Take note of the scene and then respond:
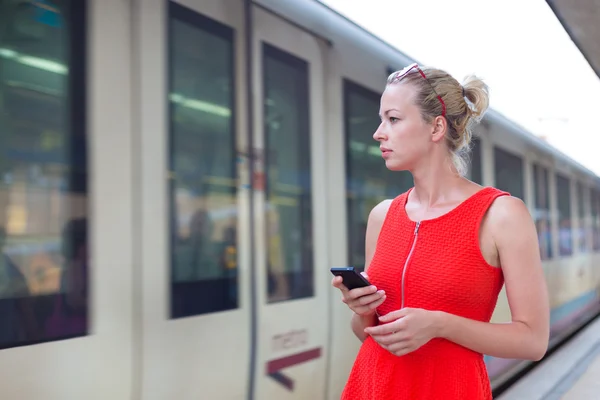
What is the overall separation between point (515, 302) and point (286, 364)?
67.8 inches

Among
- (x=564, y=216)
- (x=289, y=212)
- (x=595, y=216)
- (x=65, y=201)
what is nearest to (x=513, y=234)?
(x=65, y=201)

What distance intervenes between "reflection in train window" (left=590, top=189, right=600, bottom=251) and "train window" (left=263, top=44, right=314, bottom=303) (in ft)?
32.1

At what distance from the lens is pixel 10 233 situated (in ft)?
5.99

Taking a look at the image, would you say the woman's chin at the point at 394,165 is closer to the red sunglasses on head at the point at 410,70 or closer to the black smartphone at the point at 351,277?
the red sunglasses on head at the point at 410,70

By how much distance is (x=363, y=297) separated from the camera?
1276 mm

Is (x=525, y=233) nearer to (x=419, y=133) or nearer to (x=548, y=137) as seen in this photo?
(x=419, y=133)

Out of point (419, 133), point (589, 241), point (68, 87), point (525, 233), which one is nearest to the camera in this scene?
point (525, 233)

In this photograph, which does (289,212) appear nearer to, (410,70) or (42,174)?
(42,174)

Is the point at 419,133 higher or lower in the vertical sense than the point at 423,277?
higher

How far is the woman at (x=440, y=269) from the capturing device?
1233 mm

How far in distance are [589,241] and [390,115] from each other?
10.7 meters

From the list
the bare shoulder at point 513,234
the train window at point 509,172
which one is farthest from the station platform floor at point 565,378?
the bare shoulder at point 513,234

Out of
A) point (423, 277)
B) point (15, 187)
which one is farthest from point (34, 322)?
point (423, 277)

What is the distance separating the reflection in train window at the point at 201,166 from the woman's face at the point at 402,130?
3.79 feet
